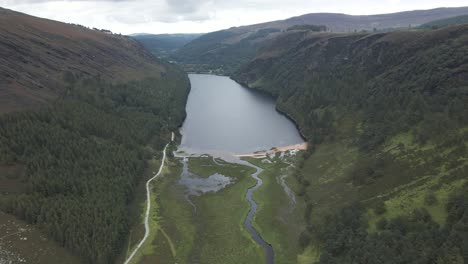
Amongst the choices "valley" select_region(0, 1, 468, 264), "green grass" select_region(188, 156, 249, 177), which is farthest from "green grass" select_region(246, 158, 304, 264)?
"green grass" select_region(188, 156, 249, 177)

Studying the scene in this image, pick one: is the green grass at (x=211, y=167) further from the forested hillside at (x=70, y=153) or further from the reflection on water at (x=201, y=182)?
the forested hillside at (x=70, y=153)

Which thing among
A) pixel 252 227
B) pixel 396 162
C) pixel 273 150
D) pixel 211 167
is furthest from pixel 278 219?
pixel 273 150

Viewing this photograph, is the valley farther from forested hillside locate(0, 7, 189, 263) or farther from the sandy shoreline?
the sandy shoreline

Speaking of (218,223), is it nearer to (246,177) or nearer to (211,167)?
(246,177)

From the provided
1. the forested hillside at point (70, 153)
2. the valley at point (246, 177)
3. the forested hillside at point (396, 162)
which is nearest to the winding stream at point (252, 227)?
the valley at point (246, 177)

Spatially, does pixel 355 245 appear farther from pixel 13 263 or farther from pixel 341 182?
pixel 13 263

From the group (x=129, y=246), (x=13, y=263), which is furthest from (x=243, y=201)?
A: (x=13, y=263)
